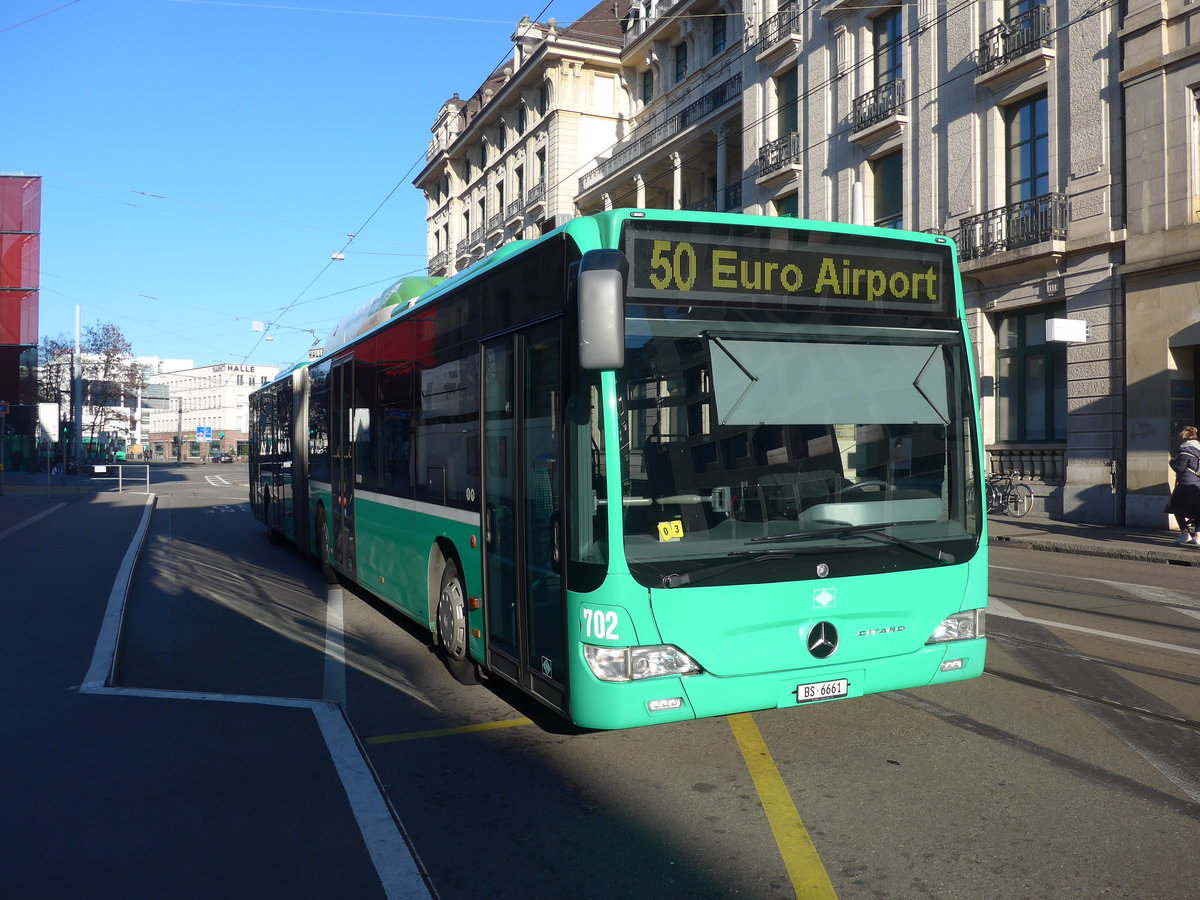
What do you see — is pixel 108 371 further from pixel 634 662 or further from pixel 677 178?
pixel 634 662

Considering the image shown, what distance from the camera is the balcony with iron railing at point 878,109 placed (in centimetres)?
2381

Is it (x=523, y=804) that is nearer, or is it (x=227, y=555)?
(x=523, y=804)

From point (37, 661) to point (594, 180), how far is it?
34727 millimetres

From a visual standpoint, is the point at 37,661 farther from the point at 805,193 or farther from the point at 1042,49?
the point at 805,193

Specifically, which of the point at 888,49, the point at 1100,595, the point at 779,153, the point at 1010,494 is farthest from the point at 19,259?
the point at 1100,595

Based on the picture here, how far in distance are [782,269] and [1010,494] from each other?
16.8 meters

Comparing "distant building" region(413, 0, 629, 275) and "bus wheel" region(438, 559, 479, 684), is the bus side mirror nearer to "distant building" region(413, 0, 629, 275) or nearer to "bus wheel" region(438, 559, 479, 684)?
"bus wheel" region(438, 559, 479, 684)

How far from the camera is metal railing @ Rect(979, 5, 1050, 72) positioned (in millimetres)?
20203

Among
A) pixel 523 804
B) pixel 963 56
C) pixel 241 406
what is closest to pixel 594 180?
pixel 963 56

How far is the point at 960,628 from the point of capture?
17.6 ft

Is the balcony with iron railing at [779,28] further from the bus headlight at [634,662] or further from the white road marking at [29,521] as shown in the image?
the bus headlight at [634,662]

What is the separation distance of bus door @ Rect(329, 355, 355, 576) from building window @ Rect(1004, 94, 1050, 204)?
1551 centimetres

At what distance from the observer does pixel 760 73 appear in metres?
29.3

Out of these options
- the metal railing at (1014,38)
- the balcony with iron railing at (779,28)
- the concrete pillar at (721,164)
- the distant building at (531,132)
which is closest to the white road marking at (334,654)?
the metal railing at (1014,38)
